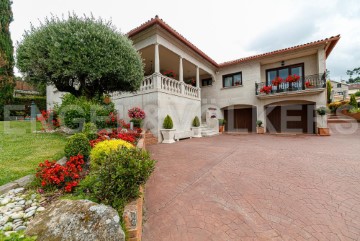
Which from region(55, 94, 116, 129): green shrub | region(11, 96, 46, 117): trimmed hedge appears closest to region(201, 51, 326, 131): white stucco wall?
region(55, 94, 116, 129): green shrub

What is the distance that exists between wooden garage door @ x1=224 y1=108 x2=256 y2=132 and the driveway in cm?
930

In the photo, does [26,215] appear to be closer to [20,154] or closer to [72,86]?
[20,154]

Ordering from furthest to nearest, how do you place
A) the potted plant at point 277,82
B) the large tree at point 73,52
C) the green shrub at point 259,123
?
the green shrub at point 259,123 → the potted plant at point 277,82 → the large tree at point 73,52

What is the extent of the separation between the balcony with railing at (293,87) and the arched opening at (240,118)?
1712 millimetres

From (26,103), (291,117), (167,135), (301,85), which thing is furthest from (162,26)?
(26,103)

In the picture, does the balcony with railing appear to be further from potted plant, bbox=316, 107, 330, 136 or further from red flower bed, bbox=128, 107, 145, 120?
red flower bed, bbox=128, 107, 145, 120

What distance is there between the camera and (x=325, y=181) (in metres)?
3.57

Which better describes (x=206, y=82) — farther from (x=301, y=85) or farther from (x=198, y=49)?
(x=301, y=85)

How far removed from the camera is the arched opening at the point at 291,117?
12065 mm

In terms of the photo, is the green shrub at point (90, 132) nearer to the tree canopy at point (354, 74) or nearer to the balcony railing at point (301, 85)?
the balcony railing at point (301, 85)

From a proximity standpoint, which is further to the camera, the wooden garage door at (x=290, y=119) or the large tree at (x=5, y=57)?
the wooden garage door at (x=290, y=119)

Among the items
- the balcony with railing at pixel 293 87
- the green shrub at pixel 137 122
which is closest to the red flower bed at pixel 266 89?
the balcony with railing at pixel 293 87

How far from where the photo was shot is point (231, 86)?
14.1 metres

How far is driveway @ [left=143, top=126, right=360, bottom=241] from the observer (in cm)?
221
